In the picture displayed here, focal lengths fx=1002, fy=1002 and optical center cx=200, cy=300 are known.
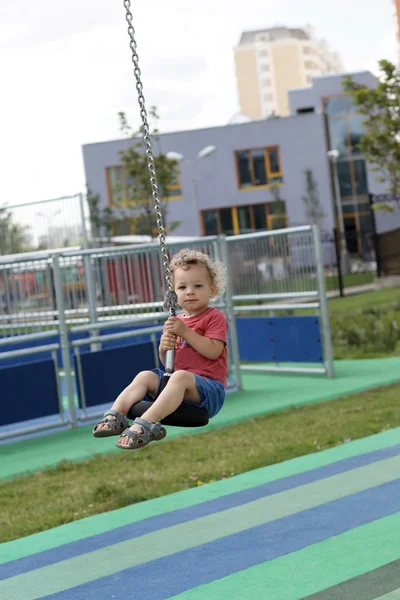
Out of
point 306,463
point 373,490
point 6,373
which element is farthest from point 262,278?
point 373,490

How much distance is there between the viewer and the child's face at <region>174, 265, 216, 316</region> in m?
4.91

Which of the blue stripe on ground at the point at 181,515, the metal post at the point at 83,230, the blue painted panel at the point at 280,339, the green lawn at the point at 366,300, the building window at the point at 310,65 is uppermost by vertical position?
the building window at the point at 310,65

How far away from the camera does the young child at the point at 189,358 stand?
461 cm

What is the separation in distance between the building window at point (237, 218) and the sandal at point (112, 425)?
47623mm

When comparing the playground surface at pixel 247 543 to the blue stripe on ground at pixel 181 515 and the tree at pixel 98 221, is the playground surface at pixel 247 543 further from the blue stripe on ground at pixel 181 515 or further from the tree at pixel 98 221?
the tree at pixel 98 221

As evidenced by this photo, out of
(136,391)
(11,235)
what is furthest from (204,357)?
(11,235)

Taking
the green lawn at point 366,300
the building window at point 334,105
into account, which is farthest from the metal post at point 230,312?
the building window at point 334,105

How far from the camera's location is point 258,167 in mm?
52625

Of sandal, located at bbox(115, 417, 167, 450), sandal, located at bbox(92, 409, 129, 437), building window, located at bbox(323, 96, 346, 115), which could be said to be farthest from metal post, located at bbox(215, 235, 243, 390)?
building window, located at bbox(323, 96, 346, 115)

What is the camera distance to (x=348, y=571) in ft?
16.9

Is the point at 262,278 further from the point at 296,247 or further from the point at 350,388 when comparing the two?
the point at 350,388

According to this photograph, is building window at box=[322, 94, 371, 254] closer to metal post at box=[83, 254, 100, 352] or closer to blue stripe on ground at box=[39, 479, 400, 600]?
metal post at box=[83, 254, 100, 352]

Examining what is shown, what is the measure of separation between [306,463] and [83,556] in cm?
286

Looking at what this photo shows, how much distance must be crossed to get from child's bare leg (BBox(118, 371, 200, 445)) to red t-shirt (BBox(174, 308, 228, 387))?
218mm
